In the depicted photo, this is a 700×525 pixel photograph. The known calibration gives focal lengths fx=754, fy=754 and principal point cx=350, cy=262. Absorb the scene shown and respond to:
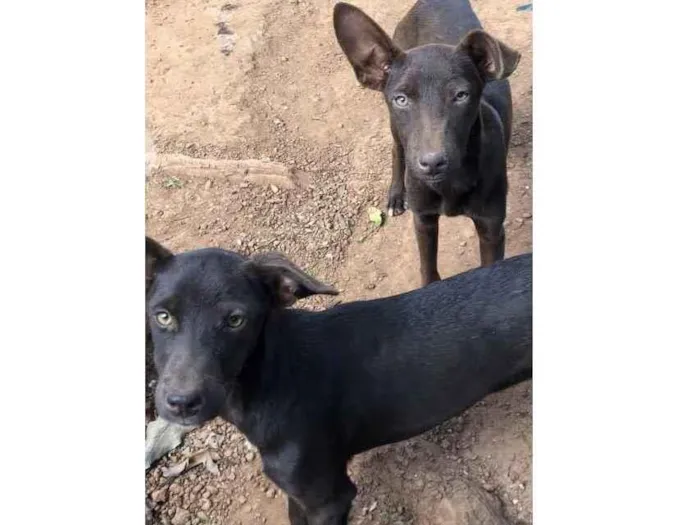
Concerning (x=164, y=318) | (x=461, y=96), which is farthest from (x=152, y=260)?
(x=461, y=96)

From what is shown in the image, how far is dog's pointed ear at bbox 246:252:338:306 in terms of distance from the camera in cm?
226

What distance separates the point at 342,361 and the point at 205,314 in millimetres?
614

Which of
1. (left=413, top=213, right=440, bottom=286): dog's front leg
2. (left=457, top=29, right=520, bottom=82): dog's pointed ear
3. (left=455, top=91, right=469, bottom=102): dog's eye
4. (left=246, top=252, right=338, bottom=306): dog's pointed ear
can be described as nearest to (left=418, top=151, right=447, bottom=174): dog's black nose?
(left=455, top=91, right=469, bottom=102): dog's eye

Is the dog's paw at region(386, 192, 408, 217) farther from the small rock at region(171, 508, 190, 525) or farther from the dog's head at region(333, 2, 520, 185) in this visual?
the small rock at region(171, 508, 190, 525)

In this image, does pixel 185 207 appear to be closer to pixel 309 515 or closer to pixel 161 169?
pixel 161 169

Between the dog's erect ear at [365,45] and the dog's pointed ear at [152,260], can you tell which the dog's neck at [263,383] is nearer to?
the dog's pointed ear at [152,260]

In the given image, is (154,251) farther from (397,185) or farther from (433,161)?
(397,185)

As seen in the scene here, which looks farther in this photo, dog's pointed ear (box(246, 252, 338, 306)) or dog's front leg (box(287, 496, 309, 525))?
dog's front leg (box(287, 496, 309, 525))

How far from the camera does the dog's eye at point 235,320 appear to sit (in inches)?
91.4

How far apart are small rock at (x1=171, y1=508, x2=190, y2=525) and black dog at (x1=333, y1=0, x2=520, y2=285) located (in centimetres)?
150

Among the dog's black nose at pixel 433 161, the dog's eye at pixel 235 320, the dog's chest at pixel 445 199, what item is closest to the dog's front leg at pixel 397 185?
the dog's chest at pixel 445 199

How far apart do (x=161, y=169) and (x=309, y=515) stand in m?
1.64

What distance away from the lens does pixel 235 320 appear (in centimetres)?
234
